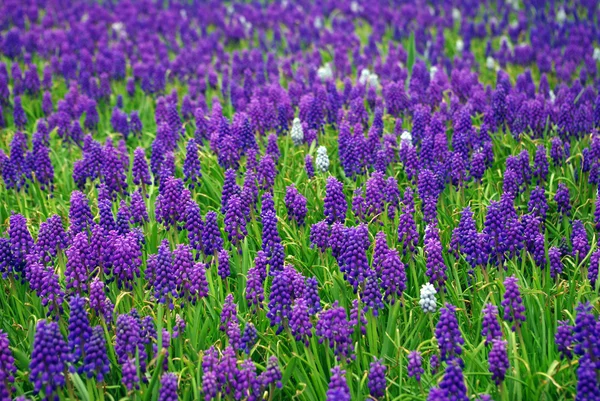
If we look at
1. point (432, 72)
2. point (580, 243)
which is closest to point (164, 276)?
point (580, 243)

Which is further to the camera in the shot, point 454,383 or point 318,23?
point 318,23

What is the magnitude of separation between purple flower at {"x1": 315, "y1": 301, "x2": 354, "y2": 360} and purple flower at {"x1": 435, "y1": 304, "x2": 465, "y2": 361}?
26.1 inches

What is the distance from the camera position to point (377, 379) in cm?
496

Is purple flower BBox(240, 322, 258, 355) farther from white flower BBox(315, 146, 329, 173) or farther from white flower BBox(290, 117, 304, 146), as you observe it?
white flower BBox(290, 117, 304, 146)

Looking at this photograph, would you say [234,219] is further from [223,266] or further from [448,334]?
[448,334]

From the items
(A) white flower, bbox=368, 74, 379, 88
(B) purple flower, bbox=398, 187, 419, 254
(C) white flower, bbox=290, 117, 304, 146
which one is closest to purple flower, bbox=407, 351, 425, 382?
(B) purple flower, bbox=398, 187, 419, 254

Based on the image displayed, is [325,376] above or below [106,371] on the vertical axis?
below

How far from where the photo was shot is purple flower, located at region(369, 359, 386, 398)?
16.3 feet

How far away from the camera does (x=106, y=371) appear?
5141mm

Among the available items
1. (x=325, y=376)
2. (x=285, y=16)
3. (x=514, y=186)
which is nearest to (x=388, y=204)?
(x=514, y=186)

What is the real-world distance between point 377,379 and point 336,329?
484 mm

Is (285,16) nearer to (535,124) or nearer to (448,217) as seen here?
(535,124)

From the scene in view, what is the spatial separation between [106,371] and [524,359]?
2991 mm

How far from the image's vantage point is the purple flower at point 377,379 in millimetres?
4957
